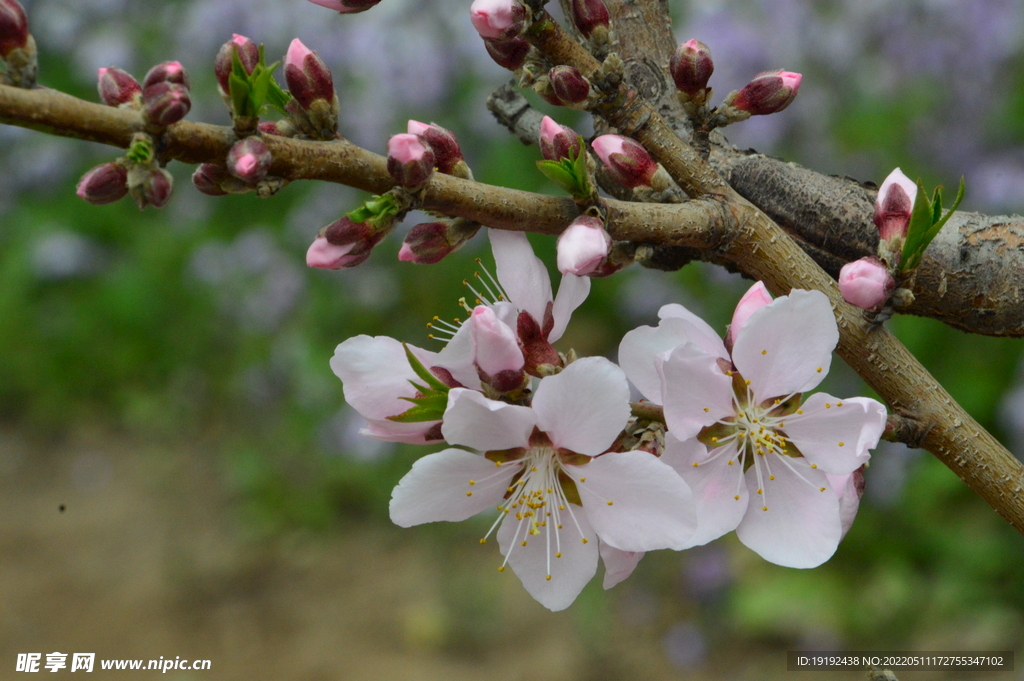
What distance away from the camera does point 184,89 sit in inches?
28.5

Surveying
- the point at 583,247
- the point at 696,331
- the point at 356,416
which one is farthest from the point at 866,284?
the point at 356,416

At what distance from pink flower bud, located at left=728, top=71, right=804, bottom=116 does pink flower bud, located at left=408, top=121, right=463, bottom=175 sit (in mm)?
334

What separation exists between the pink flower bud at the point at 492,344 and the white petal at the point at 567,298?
0.09m

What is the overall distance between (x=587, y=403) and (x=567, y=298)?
0.48 ft

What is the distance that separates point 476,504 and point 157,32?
547cm

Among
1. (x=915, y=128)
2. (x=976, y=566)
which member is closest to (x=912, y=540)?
(x=976, y=566)

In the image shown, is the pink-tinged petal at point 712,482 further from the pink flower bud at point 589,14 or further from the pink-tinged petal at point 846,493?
the pink flower bud at point 589,14

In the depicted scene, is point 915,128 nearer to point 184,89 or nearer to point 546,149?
point 546,149

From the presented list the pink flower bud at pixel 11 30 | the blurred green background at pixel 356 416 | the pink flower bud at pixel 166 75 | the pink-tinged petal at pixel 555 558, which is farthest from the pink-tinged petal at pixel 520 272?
the blurred green background at pixel 356 416

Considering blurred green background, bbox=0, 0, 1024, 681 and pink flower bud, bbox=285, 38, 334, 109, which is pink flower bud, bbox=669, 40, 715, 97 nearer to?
pink flower bud, bbox=285, 38, 334, 109

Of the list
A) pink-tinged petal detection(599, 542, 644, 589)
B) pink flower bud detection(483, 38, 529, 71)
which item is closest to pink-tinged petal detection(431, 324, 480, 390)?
pink-tinged petal detection(599, 542, 644, 589)

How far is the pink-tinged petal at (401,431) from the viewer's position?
0.84 metres

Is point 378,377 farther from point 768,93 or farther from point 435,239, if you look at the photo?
point 768,93

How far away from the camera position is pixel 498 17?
86 centimetres
